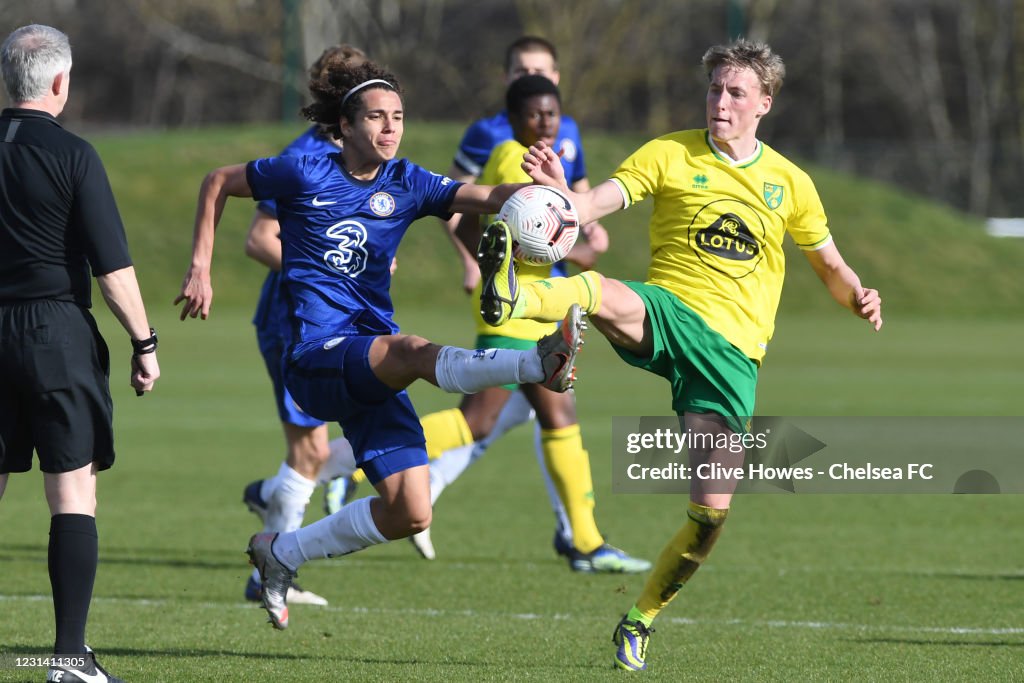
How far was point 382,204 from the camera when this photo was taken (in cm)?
541

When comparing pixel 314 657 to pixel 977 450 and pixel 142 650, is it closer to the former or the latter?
pixel 142 650

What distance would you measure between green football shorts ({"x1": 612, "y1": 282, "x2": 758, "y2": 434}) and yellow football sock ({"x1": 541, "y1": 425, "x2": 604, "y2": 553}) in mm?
2212

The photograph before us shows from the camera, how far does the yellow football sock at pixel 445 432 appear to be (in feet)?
25.4

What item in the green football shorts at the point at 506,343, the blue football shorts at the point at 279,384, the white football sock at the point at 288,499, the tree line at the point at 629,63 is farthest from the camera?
the tree line at the point at 629,63

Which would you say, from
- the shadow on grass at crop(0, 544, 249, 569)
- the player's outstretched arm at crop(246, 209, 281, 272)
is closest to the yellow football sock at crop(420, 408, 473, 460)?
the shadow on grass at crop(0, 544, 249, 569)

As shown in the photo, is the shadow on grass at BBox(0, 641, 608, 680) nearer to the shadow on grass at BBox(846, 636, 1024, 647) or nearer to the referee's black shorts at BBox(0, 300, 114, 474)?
the referee's black shorts at BBox(0, 300, 114, 474)

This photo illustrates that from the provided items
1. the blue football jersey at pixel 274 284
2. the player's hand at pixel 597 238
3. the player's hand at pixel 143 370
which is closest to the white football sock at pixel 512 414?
the player's hand at pixel 597 238

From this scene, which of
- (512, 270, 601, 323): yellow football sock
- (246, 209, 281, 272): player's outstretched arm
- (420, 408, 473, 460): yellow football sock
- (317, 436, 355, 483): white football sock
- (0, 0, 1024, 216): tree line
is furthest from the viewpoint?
(0, 0, 1024, 216): tree line

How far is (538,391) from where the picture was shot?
24.6 ft

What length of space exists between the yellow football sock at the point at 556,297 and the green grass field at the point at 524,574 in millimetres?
1245

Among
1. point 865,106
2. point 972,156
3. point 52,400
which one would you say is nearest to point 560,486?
point 52,400

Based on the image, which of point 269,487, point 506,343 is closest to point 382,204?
point 506,343

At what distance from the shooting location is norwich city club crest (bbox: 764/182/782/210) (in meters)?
5.48

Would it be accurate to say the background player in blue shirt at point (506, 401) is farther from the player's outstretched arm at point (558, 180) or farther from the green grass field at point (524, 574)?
the player's outstretched arm at point (558, 180)
